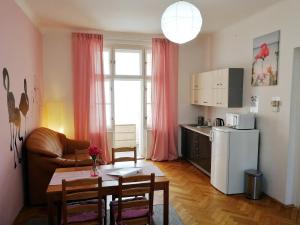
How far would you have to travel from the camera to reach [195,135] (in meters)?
5.12

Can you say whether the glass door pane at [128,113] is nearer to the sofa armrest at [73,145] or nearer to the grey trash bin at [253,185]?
the sofa armrest at [73,145]

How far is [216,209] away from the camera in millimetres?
3330

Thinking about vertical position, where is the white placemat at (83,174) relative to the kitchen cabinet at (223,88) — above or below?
below

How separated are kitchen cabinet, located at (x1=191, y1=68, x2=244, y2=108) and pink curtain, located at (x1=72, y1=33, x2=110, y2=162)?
7.49 feet

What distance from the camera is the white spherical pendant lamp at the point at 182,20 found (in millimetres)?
2395

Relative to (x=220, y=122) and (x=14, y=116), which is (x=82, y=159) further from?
(x=220, y=122)

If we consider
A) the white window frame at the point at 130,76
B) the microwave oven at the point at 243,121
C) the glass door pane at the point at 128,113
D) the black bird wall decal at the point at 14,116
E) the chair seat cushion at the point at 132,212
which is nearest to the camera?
the chair seat cushion at the point at 132,212

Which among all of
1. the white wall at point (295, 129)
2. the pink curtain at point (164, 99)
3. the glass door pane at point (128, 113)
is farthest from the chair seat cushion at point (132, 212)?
the glass door pane at point (128, 113)

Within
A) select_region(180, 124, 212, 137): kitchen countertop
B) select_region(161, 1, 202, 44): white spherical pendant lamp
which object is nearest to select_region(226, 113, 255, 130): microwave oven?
select_region(180, 124, 212, 137): kitchen countertop

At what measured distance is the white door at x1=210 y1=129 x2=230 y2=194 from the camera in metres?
3.76

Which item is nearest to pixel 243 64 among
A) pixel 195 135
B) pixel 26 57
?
pixel 195 135

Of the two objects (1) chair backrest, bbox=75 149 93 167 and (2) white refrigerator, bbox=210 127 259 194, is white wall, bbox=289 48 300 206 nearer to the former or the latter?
(2) white refrigerator, bbox=210 127 259 194

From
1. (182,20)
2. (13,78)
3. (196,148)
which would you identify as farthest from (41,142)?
(196,148)

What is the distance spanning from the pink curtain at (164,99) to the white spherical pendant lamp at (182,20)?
2992mm
